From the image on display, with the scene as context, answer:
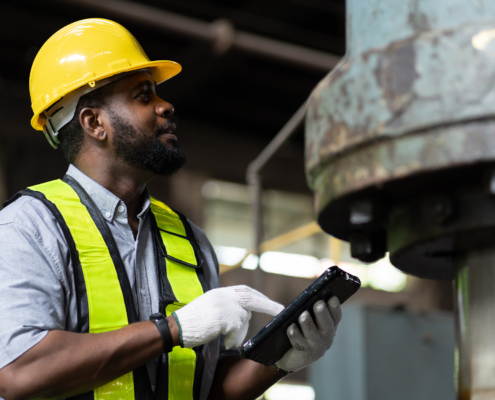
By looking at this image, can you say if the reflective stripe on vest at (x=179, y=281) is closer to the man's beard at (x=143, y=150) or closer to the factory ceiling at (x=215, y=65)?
the man's beard at (x=143, y=150)

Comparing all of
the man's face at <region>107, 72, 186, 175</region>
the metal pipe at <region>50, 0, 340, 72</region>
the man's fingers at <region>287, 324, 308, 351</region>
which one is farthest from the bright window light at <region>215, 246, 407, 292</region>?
the man's fingers at <region>287, 324, 308, 351</region>

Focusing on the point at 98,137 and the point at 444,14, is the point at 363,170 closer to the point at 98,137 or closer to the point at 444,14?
the point at 444,14

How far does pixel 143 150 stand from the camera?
2232mm

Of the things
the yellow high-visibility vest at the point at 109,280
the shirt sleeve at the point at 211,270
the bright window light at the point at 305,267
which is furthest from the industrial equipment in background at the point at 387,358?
the bright window light at the point at 305,267

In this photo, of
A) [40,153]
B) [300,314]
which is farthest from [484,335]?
[40,153]

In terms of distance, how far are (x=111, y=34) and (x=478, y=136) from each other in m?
1.85

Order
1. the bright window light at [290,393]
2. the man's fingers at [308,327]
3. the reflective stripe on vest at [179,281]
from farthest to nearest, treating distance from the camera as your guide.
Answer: the bright window light at [290,393] < the reflective stripe on vest at [179,281] < the man's fingers at [308,327]

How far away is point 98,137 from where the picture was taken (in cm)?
230

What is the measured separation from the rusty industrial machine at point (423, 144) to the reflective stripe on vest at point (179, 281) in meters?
1.06

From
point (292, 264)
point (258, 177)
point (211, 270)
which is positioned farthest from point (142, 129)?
point (292, 264)

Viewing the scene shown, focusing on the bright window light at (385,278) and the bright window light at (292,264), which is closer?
the bright window light at (385,278)

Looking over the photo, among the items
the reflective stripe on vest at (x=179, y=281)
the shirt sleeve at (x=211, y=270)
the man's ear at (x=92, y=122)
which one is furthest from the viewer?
the man's ear at (x=92, y=122)

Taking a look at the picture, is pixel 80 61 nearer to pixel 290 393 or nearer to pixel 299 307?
pixel 299 307

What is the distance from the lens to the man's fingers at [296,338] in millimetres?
1665
